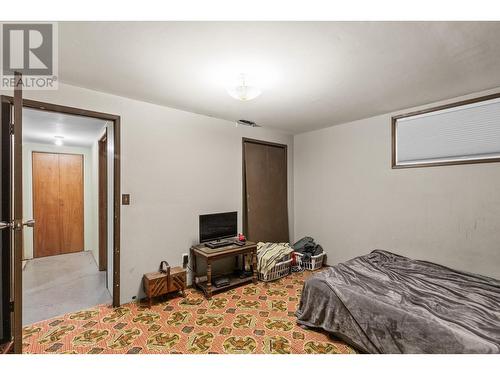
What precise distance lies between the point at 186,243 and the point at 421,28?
3.16m

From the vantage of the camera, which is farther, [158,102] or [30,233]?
[30,233]

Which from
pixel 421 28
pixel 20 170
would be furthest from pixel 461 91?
pixel 20 170

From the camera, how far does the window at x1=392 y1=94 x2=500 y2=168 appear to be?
2537 mm

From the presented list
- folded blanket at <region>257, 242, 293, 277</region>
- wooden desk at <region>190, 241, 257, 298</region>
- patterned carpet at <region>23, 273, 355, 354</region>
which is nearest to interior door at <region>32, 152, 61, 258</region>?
patterned carpet at <region>23, 273, 355, 354</region>

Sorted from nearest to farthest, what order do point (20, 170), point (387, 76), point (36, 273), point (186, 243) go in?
point (20, 170) < point (387, 76) < point (186, 243) < point (36, 273)

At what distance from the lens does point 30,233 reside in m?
4.59

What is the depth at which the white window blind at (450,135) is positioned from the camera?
254 centimetres

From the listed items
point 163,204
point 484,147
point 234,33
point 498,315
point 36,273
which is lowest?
point 36,273

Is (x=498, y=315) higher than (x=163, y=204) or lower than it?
lower

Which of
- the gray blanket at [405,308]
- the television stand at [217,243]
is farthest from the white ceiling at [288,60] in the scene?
the gray blanket at [405,308]

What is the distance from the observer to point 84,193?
16.9 ft

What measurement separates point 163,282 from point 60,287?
1.68 meters

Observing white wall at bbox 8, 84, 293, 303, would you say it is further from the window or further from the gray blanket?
the window

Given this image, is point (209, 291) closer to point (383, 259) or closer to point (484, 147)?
point (383, 259)
